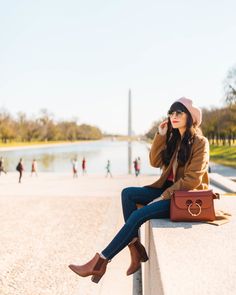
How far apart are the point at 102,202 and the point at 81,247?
5999mm

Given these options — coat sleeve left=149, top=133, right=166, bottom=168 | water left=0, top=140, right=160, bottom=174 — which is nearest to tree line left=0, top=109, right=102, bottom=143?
water left=0, top=140, right=160, bottom=174

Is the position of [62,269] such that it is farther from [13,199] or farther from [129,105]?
[129,105]

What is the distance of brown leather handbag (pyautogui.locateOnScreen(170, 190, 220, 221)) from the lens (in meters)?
3.35

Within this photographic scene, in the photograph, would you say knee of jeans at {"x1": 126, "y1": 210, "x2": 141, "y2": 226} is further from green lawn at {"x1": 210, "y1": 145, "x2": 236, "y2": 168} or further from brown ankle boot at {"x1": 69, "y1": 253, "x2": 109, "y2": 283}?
green lawn at {"x1": 210, "y1": 145, "x2": 236, "y2": 168}

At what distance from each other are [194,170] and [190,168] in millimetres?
43

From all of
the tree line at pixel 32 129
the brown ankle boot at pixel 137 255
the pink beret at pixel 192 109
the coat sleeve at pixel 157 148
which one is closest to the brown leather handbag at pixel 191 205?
the brown ankle boot at pixel 137 255

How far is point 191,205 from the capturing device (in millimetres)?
3354

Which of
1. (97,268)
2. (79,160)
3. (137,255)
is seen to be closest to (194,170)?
(137,255)

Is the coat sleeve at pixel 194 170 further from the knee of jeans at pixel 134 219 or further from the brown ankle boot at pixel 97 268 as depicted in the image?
the brown ankle boot at pixel 97 268

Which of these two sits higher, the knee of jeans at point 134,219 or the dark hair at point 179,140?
the dark hair at point 179,140

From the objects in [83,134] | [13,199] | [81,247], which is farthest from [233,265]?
[83,134]

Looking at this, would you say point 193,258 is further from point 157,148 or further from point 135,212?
point 157,148

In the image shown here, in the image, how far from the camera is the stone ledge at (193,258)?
2094 millimetres

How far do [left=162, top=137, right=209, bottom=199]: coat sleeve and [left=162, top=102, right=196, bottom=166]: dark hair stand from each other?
0.07 m
